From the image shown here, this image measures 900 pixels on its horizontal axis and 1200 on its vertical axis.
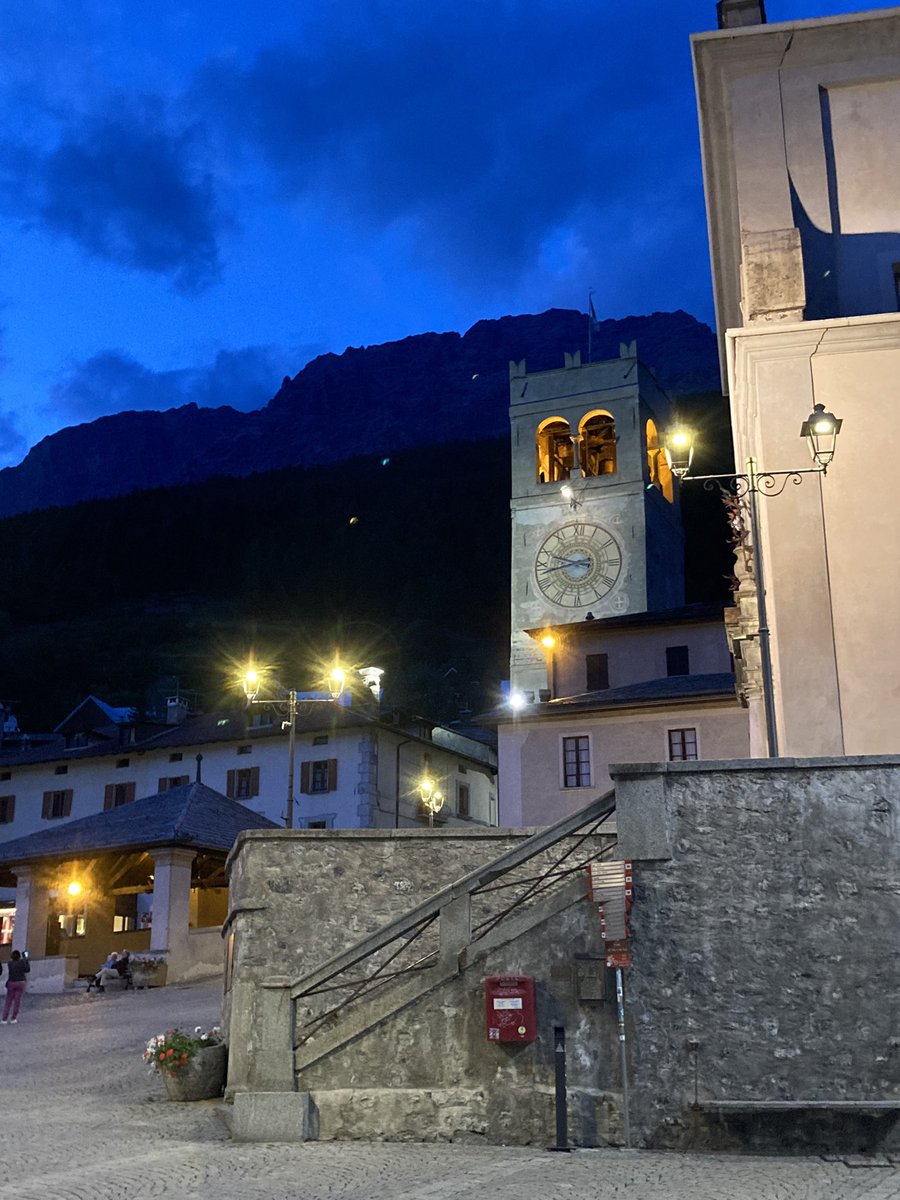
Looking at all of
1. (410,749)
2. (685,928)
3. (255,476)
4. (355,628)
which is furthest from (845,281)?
(255,476)

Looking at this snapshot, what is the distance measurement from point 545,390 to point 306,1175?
186 feet

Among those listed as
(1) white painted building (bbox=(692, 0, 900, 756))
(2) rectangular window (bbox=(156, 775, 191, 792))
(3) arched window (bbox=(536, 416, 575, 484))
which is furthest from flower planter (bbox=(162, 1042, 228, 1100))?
(3) arched window (bbox=(536, 416, 575, 484))

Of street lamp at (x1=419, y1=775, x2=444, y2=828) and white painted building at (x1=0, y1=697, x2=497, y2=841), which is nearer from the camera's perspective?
white painted building at (x1=0, y1=697, x2=497, y2=841)

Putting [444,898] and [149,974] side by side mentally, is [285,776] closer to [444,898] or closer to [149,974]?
[149,974]

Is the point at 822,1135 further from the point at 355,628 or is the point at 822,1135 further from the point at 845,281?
the point at 355,628

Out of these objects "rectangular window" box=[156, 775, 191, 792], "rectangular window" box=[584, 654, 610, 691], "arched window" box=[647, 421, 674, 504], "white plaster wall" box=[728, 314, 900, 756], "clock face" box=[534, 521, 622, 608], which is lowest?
"white plaster wall" box=[728, 314, 900, 756]

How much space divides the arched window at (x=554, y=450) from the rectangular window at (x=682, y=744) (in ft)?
95.0

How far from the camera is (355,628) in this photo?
109 meters

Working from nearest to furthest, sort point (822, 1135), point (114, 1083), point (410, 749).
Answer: point (822, 1135) → point (114, 1083) → point (410, 749)

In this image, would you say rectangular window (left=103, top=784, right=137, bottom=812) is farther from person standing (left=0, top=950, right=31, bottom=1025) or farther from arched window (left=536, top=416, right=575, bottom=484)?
person standing (left=0, top=950, right=31, bottom=1025)

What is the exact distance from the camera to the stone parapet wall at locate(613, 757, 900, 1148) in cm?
1020

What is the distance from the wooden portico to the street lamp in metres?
14.2

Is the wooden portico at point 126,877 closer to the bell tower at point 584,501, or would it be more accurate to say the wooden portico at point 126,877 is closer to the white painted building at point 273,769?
the white painted building at point 273,769

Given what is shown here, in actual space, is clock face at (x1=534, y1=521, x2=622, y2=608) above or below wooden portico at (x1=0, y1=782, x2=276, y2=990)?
above
